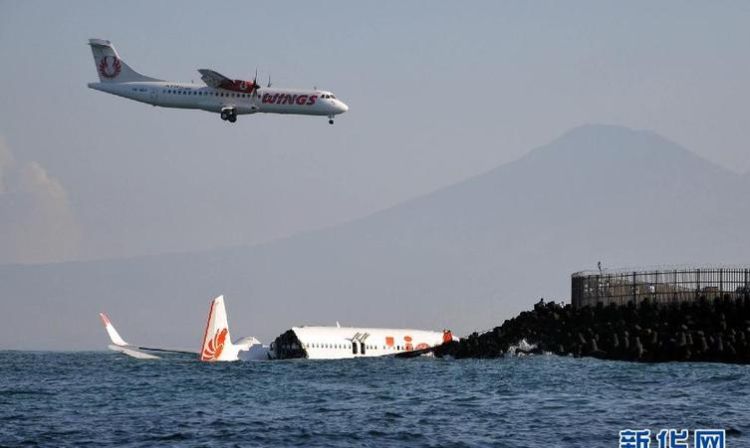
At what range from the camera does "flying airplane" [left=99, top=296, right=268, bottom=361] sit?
260 ft

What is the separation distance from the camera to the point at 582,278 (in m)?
85.1

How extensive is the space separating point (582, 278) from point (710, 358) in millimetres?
17242

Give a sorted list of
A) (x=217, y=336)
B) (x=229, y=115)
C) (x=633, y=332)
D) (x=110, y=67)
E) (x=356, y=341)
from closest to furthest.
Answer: (x=633, y=332), (x=217, y=336), (x=356, y=341), (x=229, y=115), (x=110, y=67)

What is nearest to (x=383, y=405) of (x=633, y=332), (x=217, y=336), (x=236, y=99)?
(x=633, y=332)

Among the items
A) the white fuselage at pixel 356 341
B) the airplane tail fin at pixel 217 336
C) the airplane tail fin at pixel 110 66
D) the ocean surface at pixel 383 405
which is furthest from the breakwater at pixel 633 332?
the airplane tail fin at pixel 110 66

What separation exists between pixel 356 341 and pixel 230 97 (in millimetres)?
33771

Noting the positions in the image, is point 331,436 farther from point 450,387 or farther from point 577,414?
point 450,387

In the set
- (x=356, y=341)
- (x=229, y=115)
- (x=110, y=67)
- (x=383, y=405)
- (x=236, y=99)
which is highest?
(x=110, y=67)

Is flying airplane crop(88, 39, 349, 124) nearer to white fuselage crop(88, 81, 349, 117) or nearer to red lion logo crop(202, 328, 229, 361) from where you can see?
white fuselage crop(88, 81, 349, 117)

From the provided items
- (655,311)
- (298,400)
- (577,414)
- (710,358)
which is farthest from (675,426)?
(655,311)

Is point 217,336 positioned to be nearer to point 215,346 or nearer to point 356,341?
point 215,346

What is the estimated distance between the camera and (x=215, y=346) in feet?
266

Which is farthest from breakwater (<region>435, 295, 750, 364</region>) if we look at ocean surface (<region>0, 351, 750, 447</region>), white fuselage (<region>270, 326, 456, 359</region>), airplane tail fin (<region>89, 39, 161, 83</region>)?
airplane tail fin (<region>89, 39, 161, 83</region>)

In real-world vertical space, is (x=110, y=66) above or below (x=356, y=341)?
above
